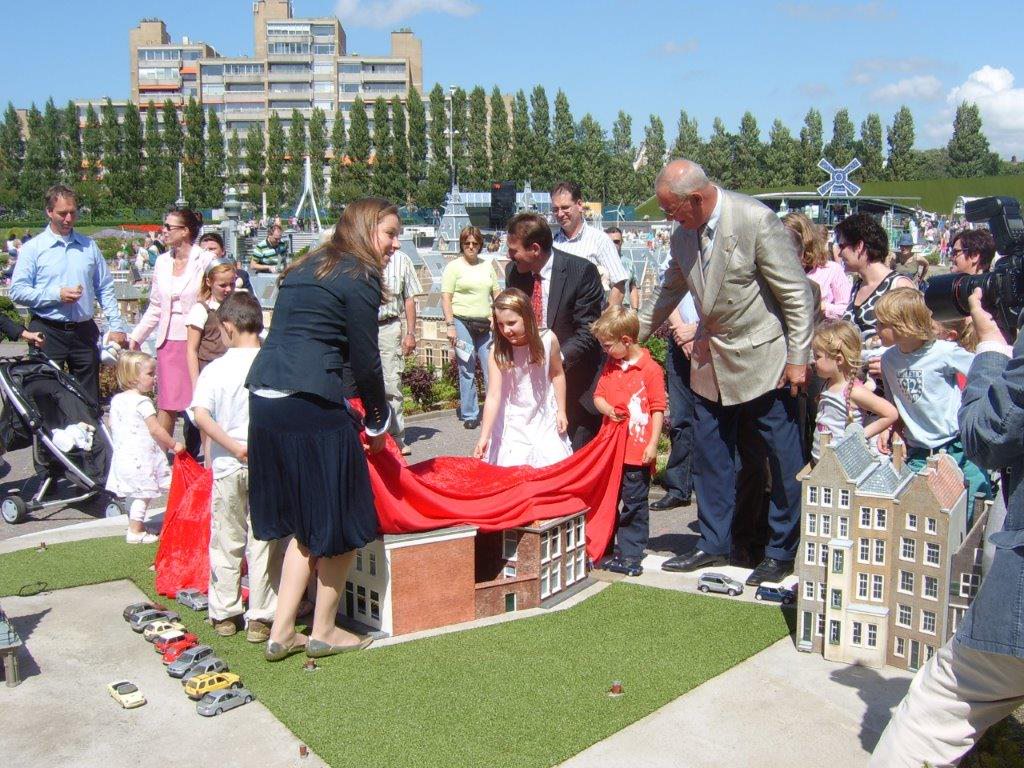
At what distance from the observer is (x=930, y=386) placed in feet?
17.4

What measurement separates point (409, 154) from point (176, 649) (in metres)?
89.1

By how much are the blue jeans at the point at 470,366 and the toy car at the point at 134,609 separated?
5692mm

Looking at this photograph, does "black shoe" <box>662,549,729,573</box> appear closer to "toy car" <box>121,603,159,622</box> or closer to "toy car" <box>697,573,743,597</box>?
"toy car" <box>697,573,743,597</box>

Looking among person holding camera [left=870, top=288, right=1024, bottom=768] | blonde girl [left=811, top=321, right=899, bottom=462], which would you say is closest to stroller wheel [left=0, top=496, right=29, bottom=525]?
blonde girl [left=811, top=321, right=899, bottom=462]

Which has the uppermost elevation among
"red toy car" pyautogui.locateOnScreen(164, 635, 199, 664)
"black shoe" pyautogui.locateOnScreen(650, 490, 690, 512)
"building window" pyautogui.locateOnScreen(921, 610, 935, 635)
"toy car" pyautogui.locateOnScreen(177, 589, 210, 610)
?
"building window" pyautogui.locateOnScreen(921, 610, 935, 635)

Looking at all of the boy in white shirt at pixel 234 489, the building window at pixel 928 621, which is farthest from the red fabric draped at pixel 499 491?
the building window at pixel 928 621

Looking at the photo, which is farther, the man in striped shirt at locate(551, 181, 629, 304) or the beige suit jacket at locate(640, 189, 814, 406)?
the man in striped shirt at locate(551, 181, 629, 304)

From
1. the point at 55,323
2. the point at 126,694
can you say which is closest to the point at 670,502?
the point at 126,694

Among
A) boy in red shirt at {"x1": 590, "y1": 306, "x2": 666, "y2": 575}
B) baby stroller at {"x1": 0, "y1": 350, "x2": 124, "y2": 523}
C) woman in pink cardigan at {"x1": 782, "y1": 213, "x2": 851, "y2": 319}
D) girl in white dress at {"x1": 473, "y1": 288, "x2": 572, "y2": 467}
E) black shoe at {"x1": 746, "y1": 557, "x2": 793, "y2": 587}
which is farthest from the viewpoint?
baby stroller at {"x1": 0, "y1": 350, "x2": 124, "y2": 523}

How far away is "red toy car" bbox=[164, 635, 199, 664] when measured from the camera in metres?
4.71

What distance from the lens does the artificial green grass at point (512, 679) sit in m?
3.85

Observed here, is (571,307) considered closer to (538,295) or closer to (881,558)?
(538,295)

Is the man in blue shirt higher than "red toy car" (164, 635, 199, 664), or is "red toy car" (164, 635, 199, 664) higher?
the man in blue shirt

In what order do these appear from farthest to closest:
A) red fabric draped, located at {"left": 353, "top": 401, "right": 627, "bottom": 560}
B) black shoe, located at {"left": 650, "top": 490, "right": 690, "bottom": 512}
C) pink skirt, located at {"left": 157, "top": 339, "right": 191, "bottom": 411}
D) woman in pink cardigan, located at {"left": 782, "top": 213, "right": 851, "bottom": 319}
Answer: black shoe, located at {"left": 650, "top": 490, "right": 690, "bottom": 512} < pink skirt, located at {"left": 157, "top": 339, "right": 191, "bottom": 411} < woman in pink cardigan, located at {"left": 782, "top": 213, "right": 851, "bottom": 319} < red fabric draped, located at {"left": 353, "top": 401, "right": 627, "bottom": 560}
